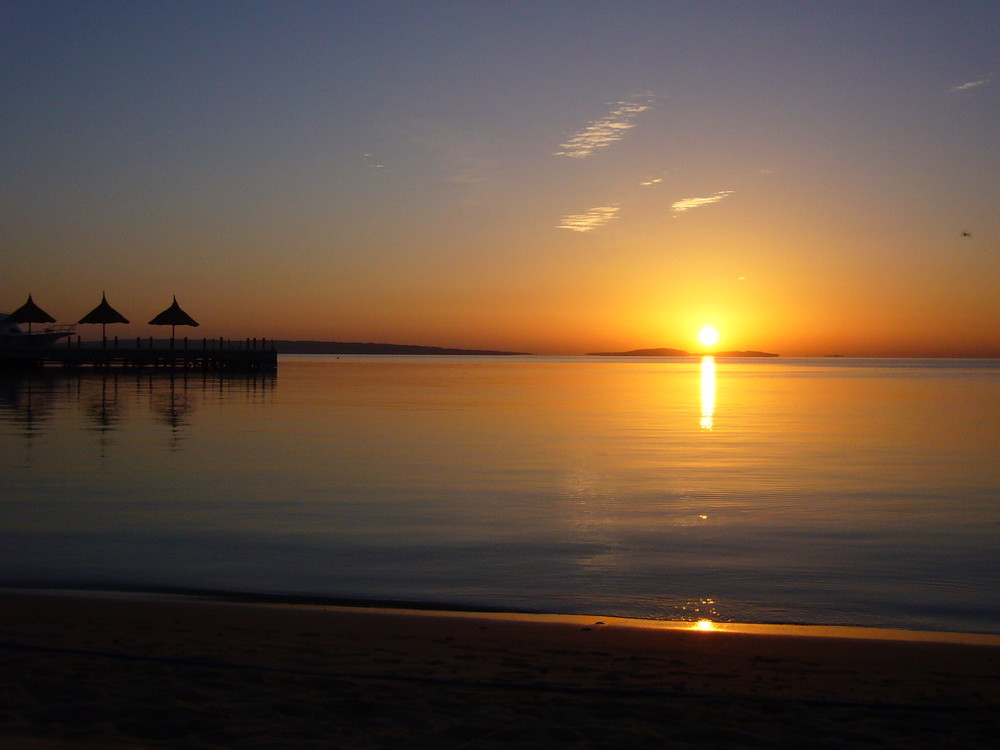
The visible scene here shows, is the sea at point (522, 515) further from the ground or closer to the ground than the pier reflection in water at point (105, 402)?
closer to the ground

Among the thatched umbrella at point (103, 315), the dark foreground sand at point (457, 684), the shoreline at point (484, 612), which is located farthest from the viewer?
the thatched umbrella at point (103, 315)

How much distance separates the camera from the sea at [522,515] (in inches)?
373

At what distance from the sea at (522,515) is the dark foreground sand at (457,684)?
1309 mm

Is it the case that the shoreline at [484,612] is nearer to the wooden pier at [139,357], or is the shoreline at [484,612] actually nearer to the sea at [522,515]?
the sea at [522,515]

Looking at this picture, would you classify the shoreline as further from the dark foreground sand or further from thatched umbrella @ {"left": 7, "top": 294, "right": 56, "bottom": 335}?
Result: thatched umbrella @ {"left": 7, "top": 294, "right": 56, "bottom": 335}

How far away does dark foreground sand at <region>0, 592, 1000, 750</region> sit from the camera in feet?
17.1

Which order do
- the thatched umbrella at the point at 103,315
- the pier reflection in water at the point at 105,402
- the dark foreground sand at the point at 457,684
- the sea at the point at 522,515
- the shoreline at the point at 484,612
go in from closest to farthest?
the dark foreground sand at the point at 457,684 → the shoreline at the point at 484,612 → the sea at the point at 522,515 → the pier reflection in water at the point at 105,402 → the thatched umbrella at the point at 103,315

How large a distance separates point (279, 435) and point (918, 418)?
24483mm

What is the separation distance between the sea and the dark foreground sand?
51.6 inches

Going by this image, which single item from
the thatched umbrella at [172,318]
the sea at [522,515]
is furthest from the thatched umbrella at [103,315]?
the sea at [522,515]

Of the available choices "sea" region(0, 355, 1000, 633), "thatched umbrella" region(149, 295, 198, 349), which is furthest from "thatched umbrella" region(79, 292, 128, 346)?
"sea" region(0, 355, 1000, 633)

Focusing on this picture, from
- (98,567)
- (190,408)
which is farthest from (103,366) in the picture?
(98,567)

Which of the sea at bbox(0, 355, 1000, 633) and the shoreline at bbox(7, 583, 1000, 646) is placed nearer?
the shoreline at bbox(7, 583, 1000, 646)

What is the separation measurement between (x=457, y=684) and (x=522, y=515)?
8.10 metres
